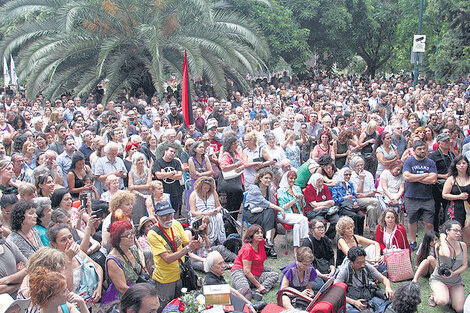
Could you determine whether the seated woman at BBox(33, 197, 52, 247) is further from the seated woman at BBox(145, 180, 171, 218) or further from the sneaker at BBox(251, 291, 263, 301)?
the sneaker at BBox(251, 291, 263, 301)

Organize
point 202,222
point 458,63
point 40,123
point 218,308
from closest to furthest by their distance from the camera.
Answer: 1. point 218,308
2. point 202,222
3. point 40,123
4. point 458,63

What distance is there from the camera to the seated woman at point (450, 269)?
6410 mm

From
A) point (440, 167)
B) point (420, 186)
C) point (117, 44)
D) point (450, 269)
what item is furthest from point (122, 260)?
point (117, 44)

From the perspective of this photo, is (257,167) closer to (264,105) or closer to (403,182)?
(403,182)

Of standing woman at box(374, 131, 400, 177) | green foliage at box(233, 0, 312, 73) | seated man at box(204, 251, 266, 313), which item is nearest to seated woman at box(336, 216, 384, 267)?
seated man at box(204, 251, 266, 313)

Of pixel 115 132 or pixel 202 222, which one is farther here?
pixel 115 132

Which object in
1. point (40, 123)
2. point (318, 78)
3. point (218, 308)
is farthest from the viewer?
point (318, 78)

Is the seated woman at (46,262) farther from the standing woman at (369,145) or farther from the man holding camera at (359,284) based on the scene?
the standing woman at (369,145)

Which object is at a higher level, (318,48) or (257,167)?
(318,48)

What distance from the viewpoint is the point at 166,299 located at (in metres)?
5.84

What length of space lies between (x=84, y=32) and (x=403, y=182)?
524 inches

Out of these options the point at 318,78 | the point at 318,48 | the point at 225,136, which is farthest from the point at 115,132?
the point at 318,48

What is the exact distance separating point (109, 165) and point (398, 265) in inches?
188

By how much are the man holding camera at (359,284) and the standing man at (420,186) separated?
6.50ft
